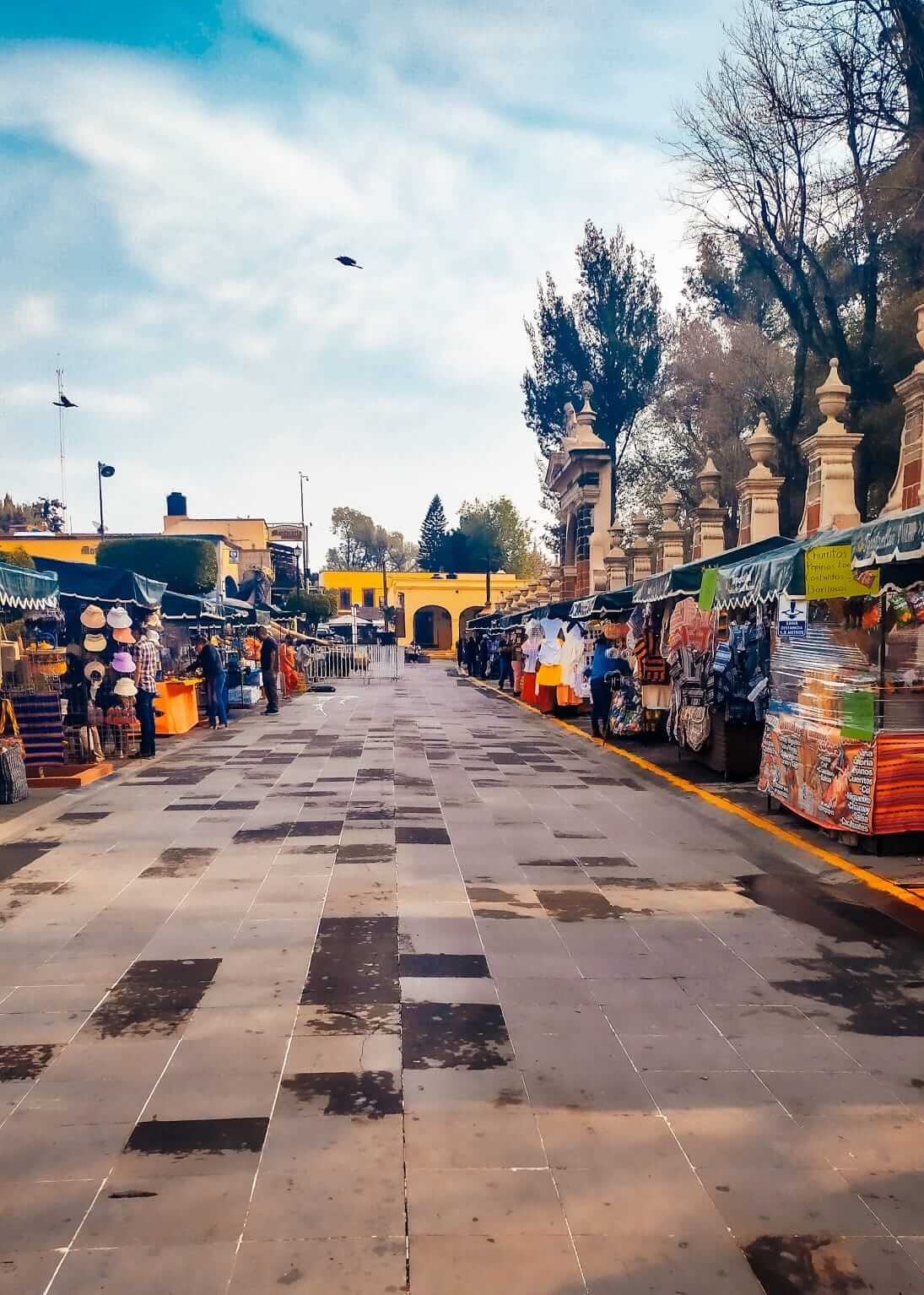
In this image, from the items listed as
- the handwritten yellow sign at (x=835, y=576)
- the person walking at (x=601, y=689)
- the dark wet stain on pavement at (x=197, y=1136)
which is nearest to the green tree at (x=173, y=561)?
the person walking at (x=601, y=689)

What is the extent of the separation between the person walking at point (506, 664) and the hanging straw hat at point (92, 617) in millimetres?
16356

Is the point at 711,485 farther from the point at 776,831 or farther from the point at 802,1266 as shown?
the point at 802,1266

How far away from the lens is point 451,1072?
369cm

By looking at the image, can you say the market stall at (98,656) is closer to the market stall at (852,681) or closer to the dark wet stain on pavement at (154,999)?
the dark wet stain on pavement at (154,999)

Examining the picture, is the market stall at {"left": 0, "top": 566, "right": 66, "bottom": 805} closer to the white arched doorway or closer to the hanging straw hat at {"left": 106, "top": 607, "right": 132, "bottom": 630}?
the hanging straw hat at {"left": 106, "top": 607, "right": 132, "bottom": 630}

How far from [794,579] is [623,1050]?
459 cm

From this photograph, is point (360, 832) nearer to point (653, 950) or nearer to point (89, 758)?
point (653, 950)

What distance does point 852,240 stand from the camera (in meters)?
20.0

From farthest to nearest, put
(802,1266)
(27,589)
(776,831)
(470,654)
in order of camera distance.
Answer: (470,654)
(27,589)
(776,831)
(802,1266)

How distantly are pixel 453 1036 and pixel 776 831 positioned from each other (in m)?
4.88

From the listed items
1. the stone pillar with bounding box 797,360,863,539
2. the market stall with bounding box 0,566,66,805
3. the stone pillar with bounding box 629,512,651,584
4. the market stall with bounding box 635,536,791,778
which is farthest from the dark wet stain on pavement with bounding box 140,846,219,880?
the stone pillar with bounding box 629,512,651,584

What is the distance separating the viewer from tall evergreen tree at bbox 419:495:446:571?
84.6m

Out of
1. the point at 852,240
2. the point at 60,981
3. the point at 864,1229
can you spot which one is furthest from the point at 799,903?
the point at 852,240

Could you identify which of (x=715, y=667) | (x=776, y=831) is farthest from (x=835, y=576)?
(x=715, y=667)
